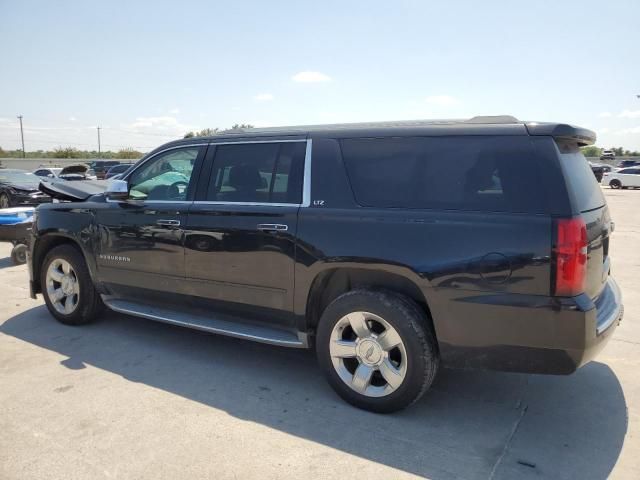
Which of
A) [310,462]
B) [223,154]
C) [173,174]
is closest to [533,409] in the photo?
[310,462]

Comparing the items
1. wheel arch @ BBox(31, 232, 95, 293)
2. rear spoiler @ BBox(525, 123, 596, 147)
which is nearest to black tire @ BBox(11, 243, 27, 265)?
wheel arch @ BBox(31, 232, 95, 293)

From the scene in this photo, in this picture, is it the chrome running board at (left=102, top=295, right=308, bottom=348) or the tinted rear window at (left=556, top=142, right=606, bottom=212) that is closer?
the tinted rear window at (left=556, top=142, right=606, bottom=212)

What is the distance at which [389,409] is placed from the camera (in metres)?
3.40

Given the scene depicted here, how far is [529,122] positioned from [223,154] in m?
2.37

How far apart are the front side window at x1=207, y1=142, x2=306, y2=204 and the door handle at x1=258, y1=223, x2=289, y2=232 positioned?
0.19 metres

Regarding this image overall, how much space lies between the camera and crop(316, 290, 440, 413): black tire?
3.24m

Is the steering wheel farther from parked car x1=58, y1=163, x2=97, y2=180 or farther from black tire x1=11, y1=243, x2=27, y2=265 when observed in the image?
parked car x1=58, y1=163, x2=97, y2=180

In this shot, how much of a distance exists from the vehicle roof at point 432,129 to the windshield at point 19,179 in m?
15.7

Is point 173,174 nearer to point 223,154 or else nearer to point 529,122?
point 223,154

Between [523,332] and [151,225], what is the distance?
3.12 m

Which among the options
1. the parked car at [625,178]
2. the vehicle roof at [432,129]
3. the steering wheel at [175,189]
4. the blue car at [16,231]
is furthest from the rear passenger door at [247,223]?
the parked car at [625,178]

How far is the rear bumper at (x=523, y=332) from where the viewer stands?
2.88 meters

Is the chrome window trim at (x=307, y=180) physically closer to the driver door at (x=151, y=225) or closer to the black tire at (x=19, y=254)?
the driver door at (x=151, y=225)

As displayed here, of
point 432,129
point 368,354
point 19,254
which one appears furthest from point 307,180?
point 19,254
